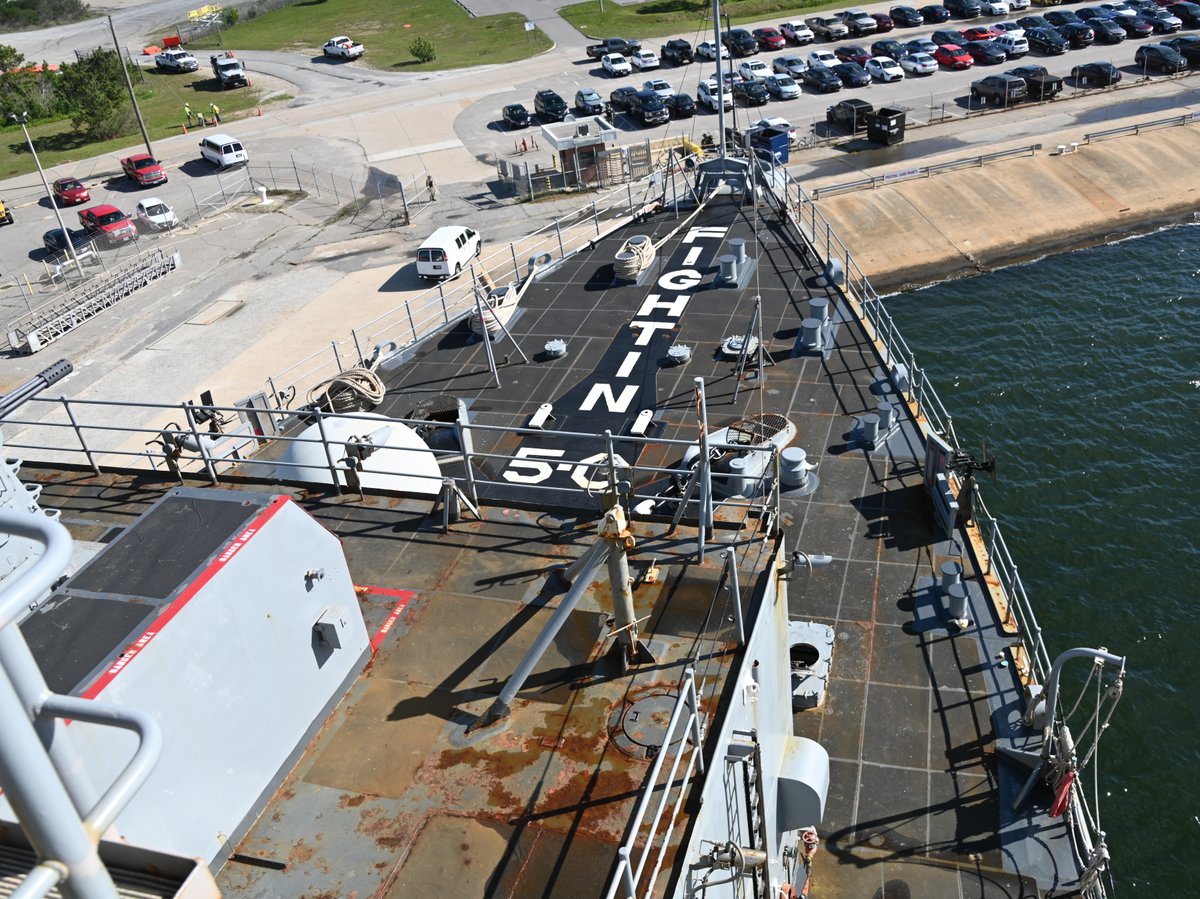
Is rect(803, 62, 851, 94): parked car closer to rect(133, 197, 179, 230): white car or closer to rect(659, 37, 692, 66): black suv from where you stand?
rect(659, 37, 692, 66): black suv

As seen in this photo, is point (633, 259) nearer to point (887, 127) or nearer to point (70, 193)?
point (887, 127)

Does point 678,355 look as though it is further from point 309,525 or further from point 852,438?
point 309,525

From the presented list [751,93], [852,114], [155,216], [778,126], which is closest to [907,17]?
[751,93]

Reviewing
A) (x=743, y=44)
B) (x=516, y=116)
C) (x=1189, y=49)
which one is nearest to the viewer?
(x=1189, y=49)

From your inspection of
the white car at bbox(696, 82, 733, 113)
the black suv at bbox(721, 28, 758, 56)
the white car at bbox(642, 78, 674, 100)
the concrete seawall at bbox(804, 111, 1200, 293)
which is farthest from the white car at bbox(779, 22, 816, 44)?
the concrete seawall at bbox(804, 111, 1200, 293)

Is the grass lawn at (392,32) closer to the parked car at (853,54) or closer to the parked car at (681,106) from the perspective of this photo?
the parked car at (681,106)

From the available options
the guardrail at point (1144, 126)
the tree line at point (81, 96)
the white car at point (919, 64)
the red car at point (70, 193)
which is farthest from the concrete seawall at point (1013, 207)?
the tree line at point (81, 96)
